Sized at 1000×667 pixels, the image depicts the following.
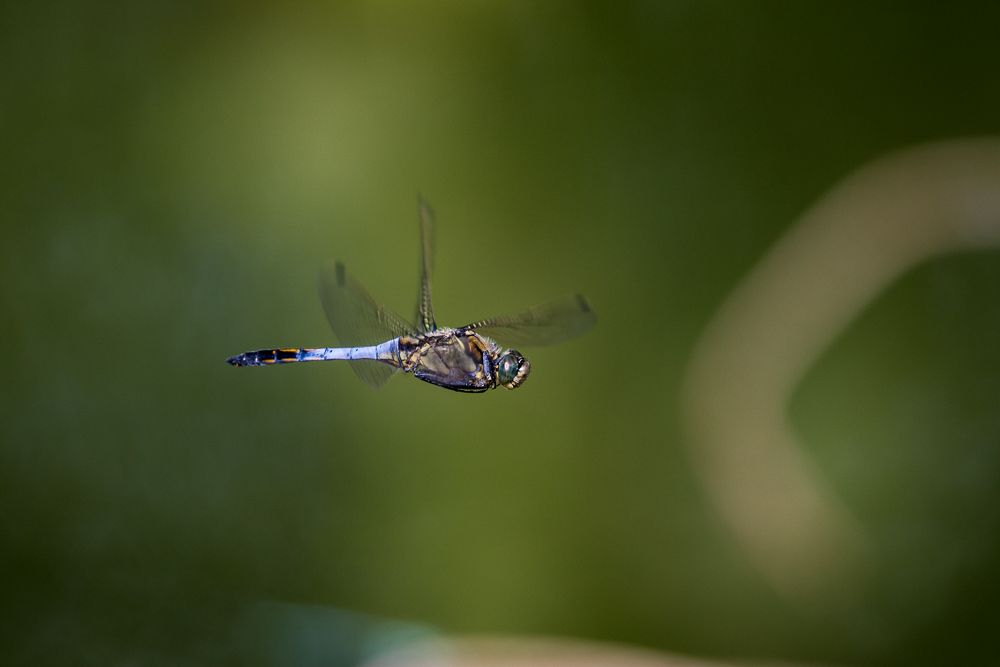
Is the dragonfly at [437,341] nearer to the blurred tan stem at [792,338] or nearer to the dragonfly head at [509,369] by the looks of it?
the dragonfly head at [509,369]

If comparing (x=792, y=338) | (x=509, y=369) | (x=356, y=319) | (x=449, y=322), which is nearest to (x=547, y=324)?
(x=509, y=369)

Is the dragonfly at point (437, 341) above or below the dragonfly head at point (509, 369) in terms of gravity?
above

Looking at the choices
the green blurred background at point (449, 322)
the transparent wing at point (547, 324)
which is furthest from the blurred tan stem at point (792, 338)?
the transparent wing at point (547, 324)

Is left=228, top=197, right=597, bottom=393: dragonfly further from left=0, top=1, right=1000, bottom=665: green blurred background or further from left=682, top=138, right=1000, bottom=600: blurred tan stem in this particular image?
left=682, top=138, right=1000, bottom=600: blurred tan stem

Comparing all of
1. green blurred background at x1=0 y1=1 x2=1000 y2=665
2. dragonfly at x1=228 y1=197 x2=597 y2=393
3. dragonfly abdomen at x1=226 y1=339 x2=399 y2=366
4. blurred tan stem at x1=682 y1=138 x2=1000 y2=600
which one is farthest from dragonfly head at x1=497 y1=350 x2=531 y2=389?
blurred tan stem at x1=682 y1=138 x2=1000 y2=600

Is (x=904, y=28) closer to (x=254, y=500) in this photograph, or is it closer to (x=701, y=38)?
(x=701, y=38)

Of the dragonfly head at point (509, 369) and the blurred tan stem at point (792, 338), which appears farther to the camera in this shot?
the blurred tan stem at point (792, 338)
